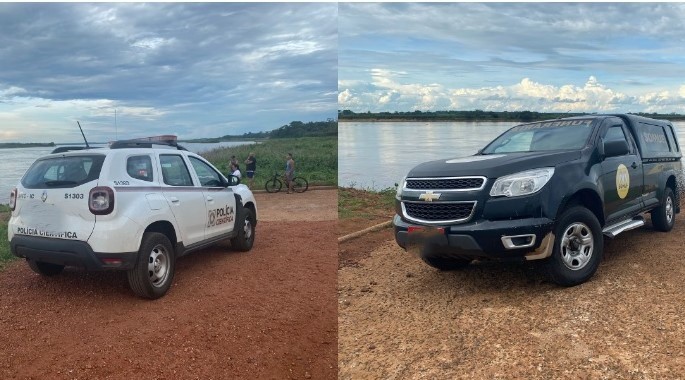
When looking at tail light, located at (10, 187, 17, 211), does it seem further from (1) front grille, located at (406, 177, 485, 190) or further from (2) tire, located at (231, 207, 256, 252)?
(1) front grille, located at (406, 177, 485, 190)

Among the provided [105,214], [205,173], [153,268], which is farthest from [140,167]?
[205,173]

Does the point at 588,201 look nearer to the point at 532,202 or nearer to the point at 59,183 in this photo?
the point at 532,202

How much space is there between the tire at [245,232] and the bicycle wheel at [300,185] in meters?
6.20

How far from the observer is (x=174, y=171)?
5.50 m

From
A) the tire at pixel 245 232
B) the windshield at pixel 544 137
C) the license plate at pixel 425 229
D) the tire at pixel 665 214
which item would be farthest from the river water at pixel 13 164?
the tire at pixel 665 214

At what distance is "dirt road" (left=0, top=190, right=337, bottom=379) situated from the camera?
131 inches

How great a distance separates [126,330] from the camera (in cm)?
387

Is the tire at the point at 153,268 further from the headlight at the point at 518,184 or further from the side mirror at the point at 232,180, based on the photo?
the headlight at the point at 518,184

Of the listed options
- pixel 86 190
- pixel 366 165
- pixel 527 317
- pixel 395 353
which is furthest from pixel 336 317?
pixel 366 165

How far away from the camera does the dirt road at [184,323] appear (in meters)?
3.32

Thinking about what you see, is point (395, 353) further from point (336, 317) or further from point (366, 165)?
point (366, 165)

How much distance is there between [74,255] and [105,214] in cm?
38

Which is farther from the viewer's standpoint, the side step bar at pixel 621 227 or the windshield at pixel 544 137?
the windshield at pixel 544 137

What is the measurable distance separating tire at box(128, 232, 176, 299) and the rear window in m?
0.66
